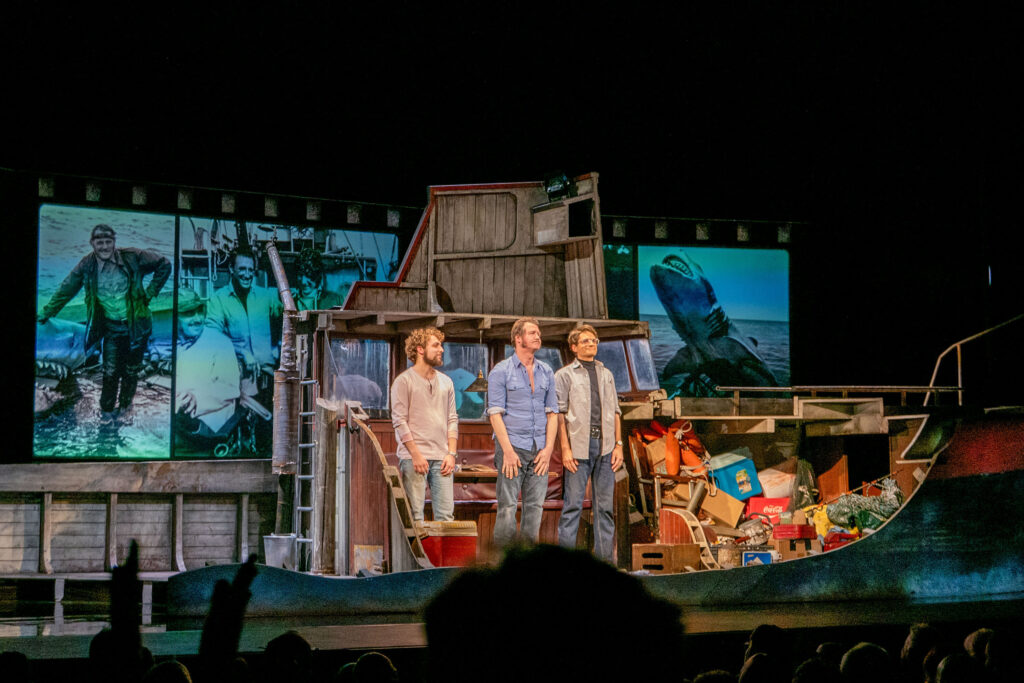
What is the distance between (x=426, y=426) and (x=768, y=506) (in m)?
3.71

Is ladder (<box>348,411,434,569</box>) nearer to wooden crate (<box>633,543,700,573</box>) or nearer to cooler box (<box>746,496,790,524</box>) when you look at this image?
wooden crate (<box>633,543,700,573</box>)

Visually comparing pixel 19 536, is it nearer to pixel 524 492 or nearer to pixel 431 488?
pixel 431 488

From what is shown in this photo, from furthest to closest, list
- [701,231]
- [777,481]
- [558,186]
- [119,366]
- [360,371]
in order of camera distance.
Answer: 1. [701,231]
2. [119,366]
3. [777,481]
4. [558,186]
5. [360,371]

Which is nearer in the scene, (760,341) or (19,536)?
(19,536)

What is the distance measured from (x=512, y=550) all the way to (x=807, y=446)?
1017cm

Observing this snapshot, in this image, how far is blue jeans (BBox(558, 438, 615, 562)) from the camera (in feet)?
27.2

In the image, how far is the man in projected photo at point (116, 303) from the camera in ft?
47.3

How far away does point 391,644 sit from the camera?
4906 mm

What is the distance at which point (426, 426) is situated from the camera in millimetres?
8430

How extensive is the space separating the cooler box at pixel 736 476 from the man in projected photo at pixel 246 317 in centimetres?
805

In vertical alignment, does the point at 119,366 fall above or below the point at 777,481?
above

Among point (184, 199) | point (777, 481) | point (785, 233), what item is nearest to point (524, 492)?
point (777, 481)

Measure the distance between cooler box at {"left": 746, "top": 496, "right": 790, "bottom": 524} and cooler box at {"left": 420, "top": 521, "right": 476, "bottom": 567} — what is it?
3.44m

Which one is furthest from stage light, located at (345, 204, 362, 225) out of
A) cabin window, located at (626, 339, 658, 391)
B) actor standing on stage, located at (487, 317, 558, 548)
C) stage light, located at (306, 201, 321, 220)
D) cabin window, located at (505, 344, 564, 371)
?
actor standing on stage, located at (487, 317, 558, 548)
